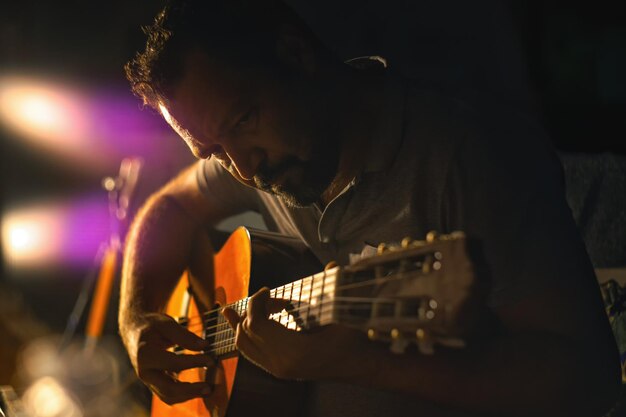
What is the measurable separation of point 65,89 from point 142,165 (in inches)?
33.6

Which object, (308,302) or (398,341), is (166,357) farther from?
(398,341)

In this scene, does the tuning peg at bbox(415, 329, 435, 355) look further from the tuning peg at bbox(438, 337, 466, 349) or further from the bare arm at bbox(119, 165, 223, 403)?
the bare arm at bbox(119, 165, 223, 403)

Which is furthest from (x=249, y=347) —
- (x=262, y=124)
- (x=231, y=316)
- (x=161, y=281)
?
(x=161, y=281)

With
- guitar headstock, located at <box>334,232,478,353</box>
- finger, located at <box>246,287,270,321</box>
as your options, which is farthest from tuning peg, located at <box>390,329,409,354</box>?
finger, located at <box>246,287,270,321</box>

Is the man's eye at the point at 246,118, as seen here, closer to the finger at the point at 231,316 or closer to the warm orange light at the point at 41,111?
the finger at the point at 231,316

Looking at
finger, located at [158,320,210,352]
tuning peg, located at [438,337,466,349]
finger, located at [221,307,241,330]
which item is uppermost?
→ tuning peg, located at [438,337,466,349]

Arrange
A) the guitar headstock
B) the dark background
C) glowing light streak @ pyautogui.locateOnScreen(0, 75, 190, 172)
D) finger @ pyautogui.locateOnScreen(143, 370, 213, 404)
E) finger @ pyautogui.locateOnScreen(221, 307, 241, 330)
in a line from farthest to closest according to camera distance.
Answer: glowing light streak @ pyautogui.locateOnScreen(0, 75, 190, 172), the dark background, finger @ pyautogui.locateOnScreen(143, 370, 213, 404), finger @ pyautogui.locateOnScreen(221, 307, 241, 330), the guitar headstock

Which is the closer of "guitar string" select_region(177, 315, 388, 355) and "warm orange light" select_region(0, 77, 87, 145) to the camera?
"guitar string" select_region(177, 315, 388, 355)

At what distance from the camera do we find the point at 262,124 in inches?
46.1

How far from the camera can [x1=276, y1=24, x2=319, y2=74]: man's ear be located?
3.93 ft

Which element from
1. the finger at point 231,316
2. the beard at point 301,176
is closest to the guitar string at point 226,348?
the finger at point 231,316

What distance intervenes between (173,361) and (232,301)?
0.19 meters

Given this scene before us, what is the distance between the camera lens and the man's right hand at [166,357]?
4.29 ft

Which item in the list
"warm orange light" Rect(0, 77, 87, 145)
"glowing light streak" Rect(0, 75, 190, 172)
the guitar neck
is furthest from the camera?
"warm orange light" Rect(0, 77, 87, 145)
